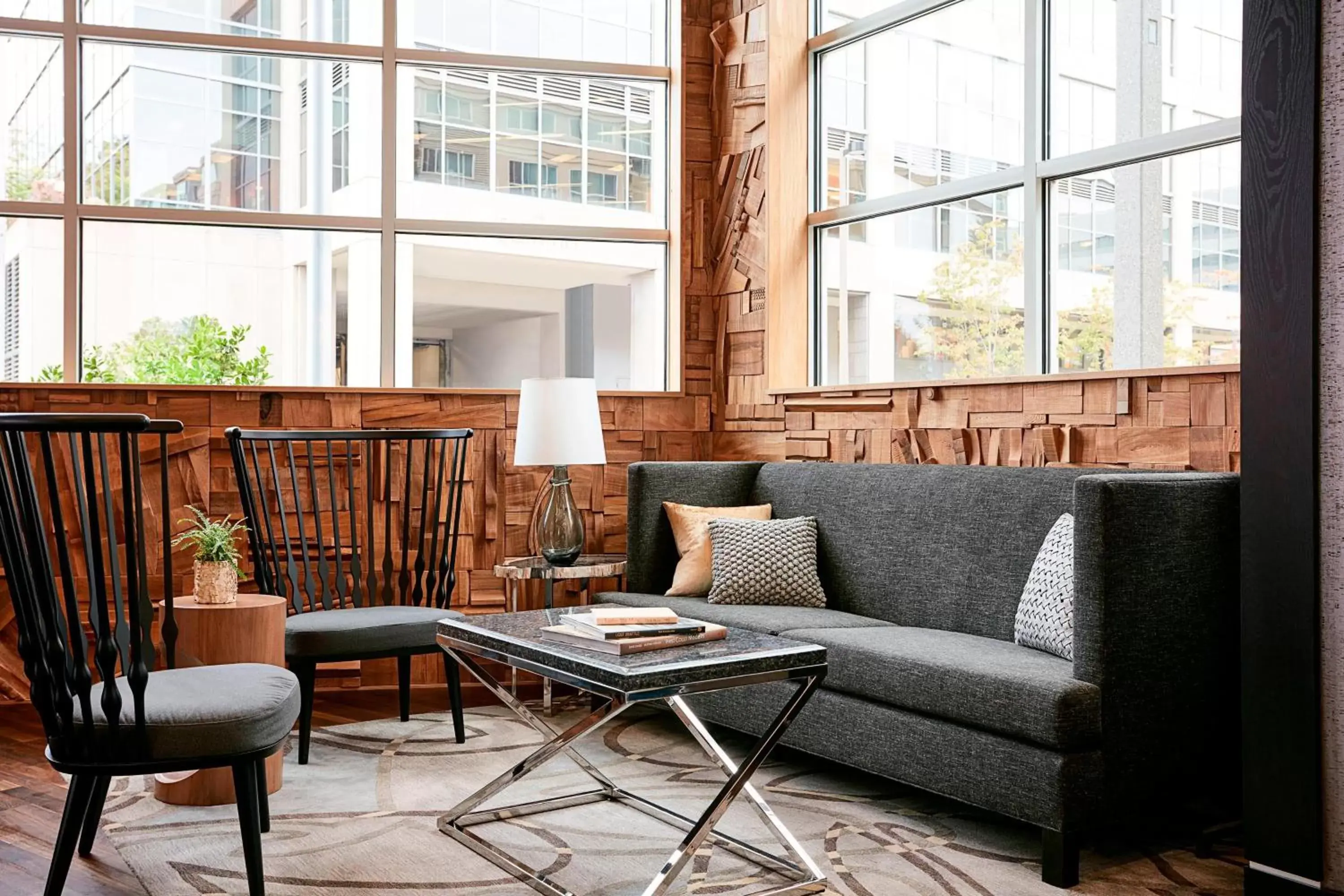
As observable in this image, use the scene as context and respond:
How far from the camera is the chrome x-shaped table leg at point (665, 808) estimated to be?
254 cm

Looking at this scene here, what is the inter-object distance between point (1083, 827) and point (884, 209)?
2.62m

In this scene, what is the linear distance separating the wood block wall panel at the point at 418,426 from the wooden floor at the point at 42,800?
202 mm

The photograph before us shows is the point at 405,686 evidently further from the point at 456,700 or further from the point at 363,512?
the point at 363,512

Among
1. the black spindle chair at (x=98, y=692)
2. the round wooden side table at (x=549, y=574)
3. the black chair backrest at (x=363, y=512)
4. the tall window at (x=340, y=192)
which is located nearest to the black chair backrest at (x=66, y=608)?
the black spindle chair at (x=98, y=692)

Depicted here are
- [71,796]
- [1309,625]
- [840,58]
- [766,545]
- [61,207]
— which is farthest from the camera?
[840,58]

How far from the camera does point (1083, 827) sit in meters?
2.69

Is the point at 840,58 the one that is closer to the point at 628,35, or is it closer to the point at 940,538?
the point at 628,35

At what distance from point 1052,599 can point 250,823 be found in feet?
6.37

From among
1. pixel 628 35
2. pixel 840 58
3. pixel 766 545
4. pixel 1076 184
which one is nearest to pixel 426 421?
pixel 766 545

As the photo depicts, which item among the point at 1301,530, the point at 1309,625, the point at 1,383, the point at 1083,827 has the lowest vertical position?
the point at 1083,827

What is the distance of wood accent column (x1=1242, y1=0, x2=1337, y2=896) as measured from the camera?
255cm

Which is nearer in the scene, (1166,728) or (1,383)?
(1166,728)

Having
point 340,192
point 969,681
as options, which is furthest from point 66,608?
point 340,192

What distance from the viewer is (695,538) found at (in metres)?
4.38
